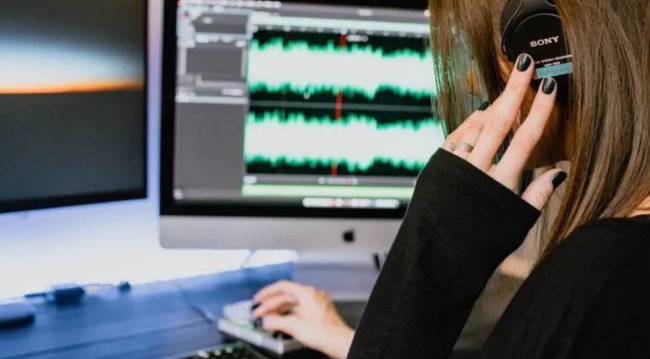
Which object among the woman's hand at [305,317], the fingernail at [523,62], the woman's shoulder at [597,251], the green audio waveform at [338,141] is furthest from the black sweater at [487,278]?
the green audio waveform at [338,141]

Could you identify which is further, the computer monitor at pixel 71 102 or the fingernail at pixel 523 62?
the computer monitor at pixel 71 102

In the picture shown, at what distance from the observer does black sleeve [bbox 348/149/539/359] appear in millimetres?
758

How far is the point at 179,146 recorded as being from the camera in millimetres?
1245

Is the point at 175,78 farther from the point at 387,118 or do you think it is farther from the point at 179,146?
the point at 387,118

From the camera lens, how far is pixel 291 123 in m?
1.28

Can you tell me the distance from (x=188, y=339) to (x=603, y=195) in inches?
24.5

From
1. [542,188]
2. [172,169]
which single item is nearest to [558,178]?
[542,188]

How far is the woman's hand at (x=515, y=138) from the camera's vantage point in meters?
0.78

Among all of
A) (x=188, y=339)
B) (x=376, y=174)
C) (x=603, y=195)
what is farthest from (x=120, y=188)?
(x=603, y=195)

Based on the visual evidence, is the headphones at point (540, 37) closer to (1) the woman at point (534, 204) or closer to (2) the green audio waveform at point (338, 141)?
(1) the woman at point (534, 204)

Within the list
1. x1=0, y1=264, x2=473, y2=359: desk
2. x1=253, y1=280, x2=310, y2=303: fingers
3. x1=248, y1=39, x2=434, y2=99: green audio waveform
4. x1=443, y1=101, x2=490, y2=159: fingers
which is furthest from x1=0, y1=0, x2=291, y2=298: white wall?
x1=443, y1=101, x2=490, y2=159: fingers

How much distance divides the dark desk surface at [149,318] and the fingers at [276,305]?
0.06 m

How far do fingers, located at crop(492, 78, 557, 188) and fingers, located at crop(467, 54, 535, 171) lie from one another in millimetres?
13

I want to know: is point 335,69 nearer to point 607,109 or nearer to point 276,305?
point 276,305
